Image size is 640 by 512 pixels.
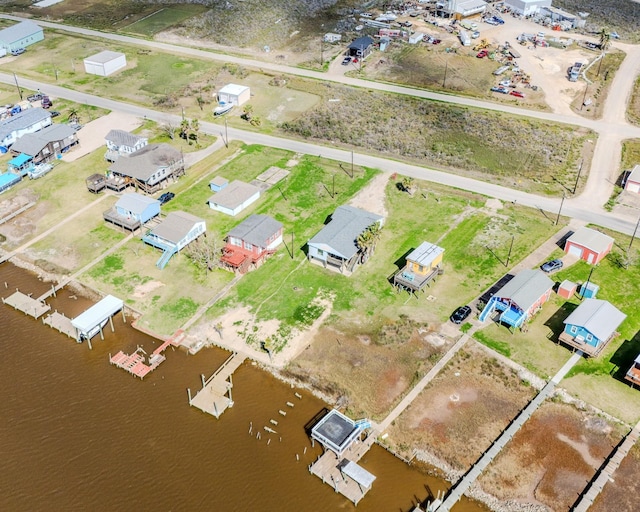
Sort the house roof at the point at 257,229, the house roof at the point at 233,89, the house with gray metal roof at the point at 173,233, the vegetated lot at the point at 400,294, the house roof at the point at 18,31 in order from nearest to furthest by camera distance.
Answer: the vegetated lot at the point at 400,294, the house roof at the point at 257,229, the house with gray metal roof at the point at 173,233, the house roof at the point at 233,89, the house roof at the point at 18,31

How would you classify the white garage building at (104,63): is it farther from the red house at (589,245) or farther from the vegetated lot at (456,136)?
the red house at (589,245)

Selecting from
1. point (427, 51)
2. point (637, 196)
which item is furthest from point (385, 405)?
point (427, 51)

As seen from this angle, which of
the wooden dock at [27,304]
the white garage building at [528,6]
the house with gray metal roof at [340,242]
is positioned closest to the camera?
the wooden dock at [27,304]

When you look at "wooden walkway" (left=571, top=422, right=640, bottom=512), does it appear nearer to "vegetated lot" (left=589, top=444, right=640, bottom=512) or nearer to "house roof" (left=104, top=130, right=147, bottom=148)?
"vegetated lot" (left=589, top=444, right=640, bottom=512)

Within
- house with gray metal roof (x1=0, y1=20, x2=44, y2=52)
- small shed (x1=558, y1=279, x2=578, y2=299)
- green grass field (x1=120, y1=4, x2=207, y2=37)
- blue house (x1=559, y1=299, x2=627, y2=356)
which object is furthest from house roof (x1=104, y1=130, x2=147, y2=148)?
blue house (x1=559, y1=299, x2=627, y2=356)

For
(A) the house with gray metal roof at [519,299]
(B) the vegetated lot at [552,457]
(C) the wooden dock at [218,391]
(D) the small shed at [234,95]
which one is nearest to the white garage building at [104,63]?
(D) the small shed at [234,95]

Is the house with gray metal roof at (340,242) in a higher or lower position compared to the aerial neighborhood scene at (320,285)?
higher

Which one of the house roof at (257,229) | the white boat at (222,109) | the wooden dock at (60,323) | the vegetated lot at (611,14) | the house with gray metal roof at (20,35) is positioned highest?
the house with gray metal roof at (20,35)

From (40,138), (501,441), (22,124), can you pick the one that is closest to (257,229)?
(501,441)
